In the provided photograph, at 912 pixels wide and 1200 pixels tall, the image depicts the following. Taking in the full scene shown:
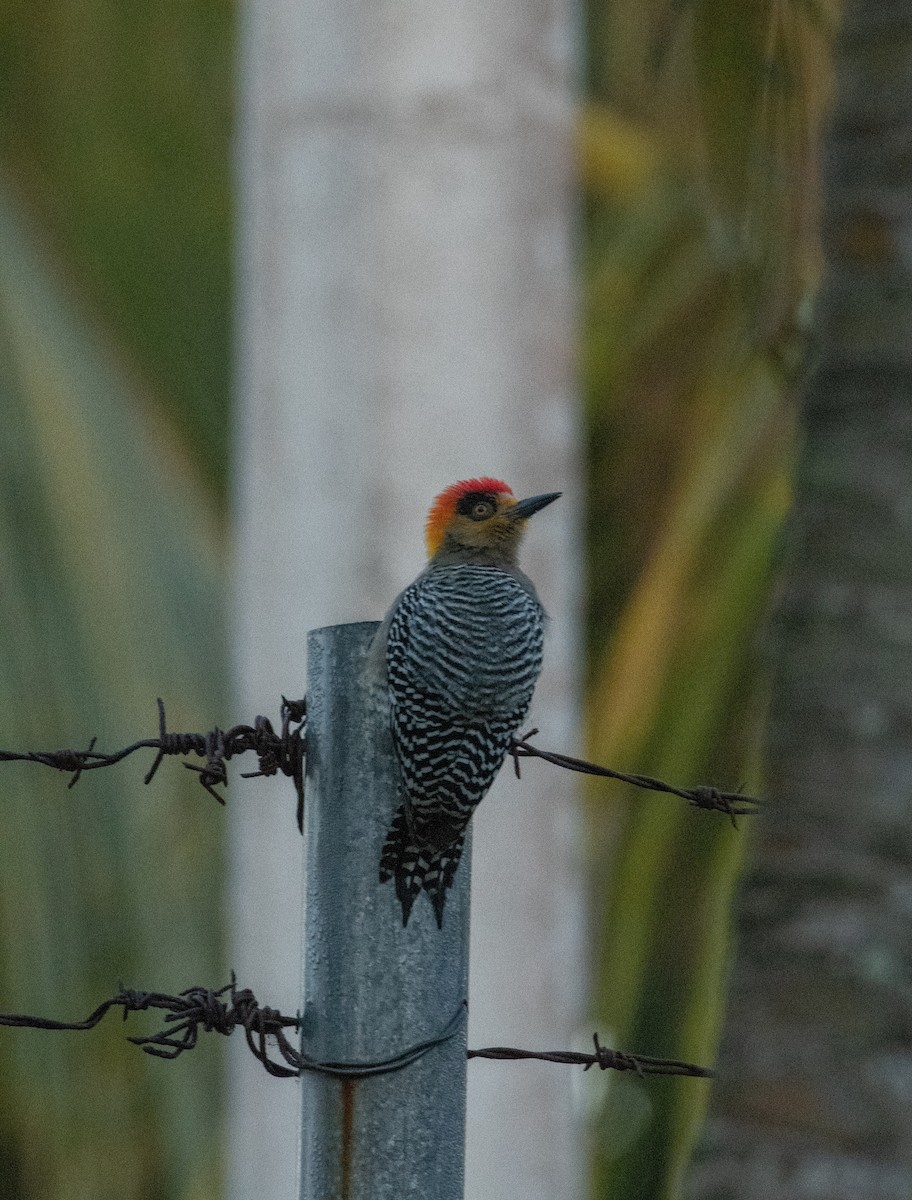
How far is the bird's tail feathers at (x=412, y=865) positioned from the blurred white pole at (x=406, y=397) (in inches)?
99.9

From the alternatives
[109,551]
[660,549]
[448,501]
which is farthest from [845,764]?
Answer: [660,549]

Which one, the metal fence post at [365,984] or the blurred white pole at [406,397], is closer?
the metal fence post at [365,984]

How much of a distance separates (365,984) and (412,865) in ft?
0.50

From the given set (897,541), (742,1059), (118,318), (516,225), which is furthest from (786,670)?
(118,318)

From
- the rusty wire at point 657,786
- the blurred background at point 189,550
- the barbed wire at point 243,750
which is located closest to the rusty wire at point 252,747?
the barbed wire at point 243,750

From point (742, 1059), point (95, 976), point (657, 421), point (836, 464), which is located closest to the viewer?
point (742, 1059)

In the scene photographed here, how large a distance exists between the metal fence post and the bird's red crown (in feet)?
6.83

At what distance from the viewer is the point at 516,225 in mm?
5266

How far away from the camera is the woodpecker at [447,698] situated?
252 cm

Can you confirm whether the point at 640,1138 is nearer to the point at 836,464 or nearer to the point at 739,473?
the point at 739,473

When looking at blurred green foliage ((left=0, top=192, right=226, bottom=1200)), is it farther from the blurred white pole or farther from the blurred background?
the blurred white pole

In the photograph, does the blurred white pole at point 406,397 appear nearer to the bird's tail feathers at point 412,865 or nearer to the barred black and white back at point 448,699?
the barred black and white back at point 448,699

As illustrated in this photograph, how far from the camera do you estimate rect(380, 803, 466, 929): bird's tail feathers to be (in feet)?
8.04

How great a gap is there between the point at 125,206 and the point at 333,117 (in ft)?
8.38
